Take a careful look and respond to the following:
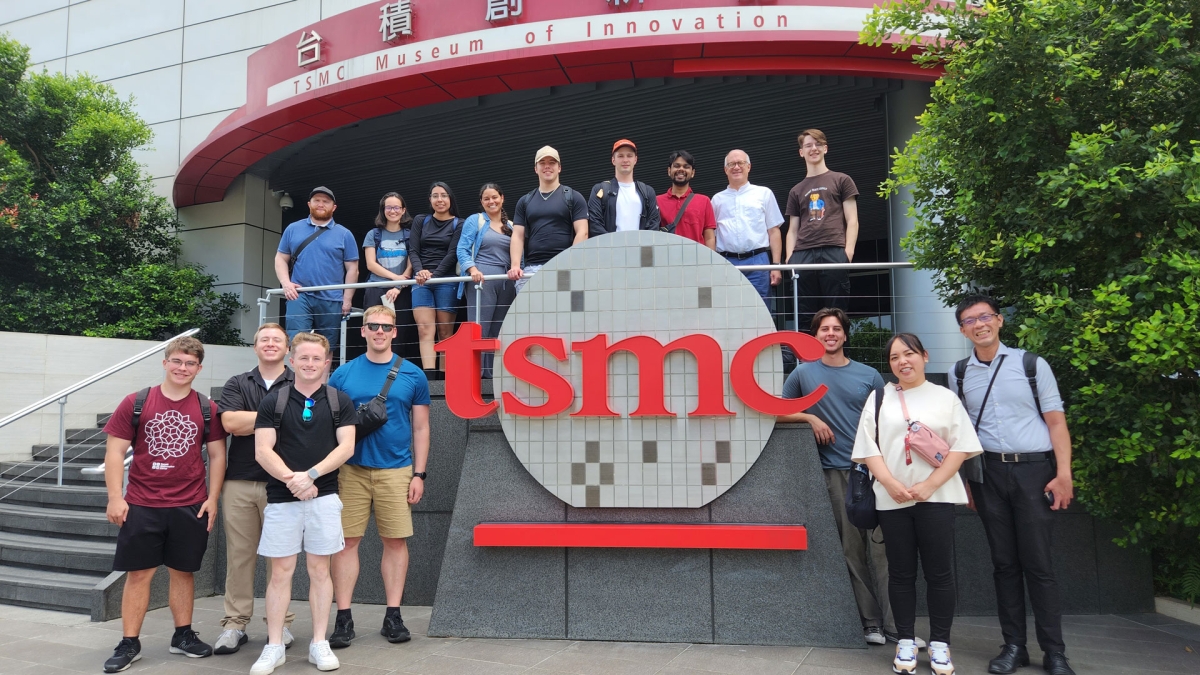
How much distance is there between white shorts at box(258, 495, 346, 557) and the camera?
156 inches

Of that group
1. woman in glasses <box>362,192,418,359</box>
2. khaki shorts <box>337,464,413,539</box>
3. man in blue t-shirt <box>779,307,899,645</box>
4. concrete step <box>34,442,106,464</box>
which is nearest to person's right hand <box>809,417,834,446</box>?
man in blue t-shirt <box>779,307,899,645</box>

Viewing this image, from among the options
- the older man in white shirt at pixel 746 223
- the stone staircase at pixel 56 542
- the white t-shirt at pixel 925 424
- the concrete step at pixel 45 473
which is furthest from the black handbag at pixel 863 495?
the concrete step at pixel 45 473

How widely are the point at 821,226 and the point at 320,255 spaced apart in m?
4.30

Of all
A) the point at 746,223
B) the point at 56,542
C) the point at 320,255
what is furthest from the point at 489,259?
the point at 56,542

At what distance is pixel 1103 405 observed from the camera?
3.82m

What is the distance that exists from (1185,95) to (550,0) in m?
6.25

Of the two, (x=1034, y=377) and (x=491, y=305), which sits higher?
(x=491, y=305)

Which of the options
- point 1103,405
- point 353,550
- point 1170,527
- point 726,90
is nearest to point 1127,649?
point 1170,527

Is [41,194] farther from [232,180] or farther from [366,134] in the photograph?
[366,134]

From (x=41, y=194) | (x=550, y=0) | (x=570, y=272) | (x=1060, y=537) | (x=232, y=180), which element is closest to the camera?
(x=570, y=272)

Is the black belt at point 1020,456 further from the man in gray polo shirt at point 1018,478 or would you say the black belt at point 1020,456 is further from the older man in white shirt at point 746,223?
the older man in white shirt at point 746,223

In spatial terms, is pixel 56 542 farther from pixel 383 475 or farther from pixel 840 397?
pixel 840 397

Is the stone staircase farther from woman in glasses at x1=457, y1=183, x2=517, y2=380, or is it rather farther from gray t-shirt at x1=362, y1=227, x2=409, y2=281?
woman in glasses at x1=457, y1=183, x2=517, y2=380

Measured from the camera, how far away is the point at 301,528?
13.2 ft
